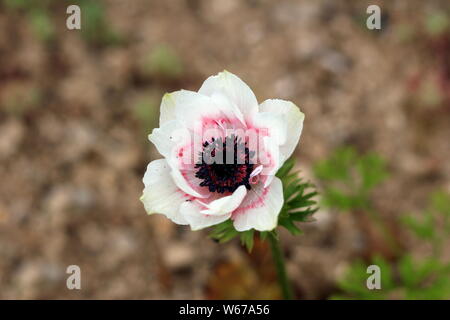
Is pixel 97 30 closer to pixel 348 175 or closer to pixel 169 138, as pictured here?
pixel 348 175

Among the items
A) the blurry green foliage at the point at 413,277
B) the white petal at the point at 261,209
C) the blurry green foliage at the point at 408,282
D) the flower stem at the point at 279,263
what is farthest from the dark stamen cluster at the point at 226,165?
the blurry green foliage at the point at 408,282

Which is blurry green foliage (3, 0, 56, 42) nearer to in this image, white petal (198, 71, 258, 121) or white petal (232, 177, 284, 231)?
white petal (198, 71, 258, 121)

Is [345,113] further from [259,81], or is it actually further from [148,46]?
[148,46]

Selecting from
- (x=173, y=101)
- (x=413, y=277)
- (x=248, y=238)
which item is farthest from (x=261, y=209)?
(x=413, y=277)

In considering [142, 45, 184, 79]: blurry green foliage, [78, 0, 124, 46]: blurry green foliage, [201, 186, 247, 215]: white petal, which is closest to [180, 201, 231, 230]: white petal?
[201, 186, 247, 215]: white petal
